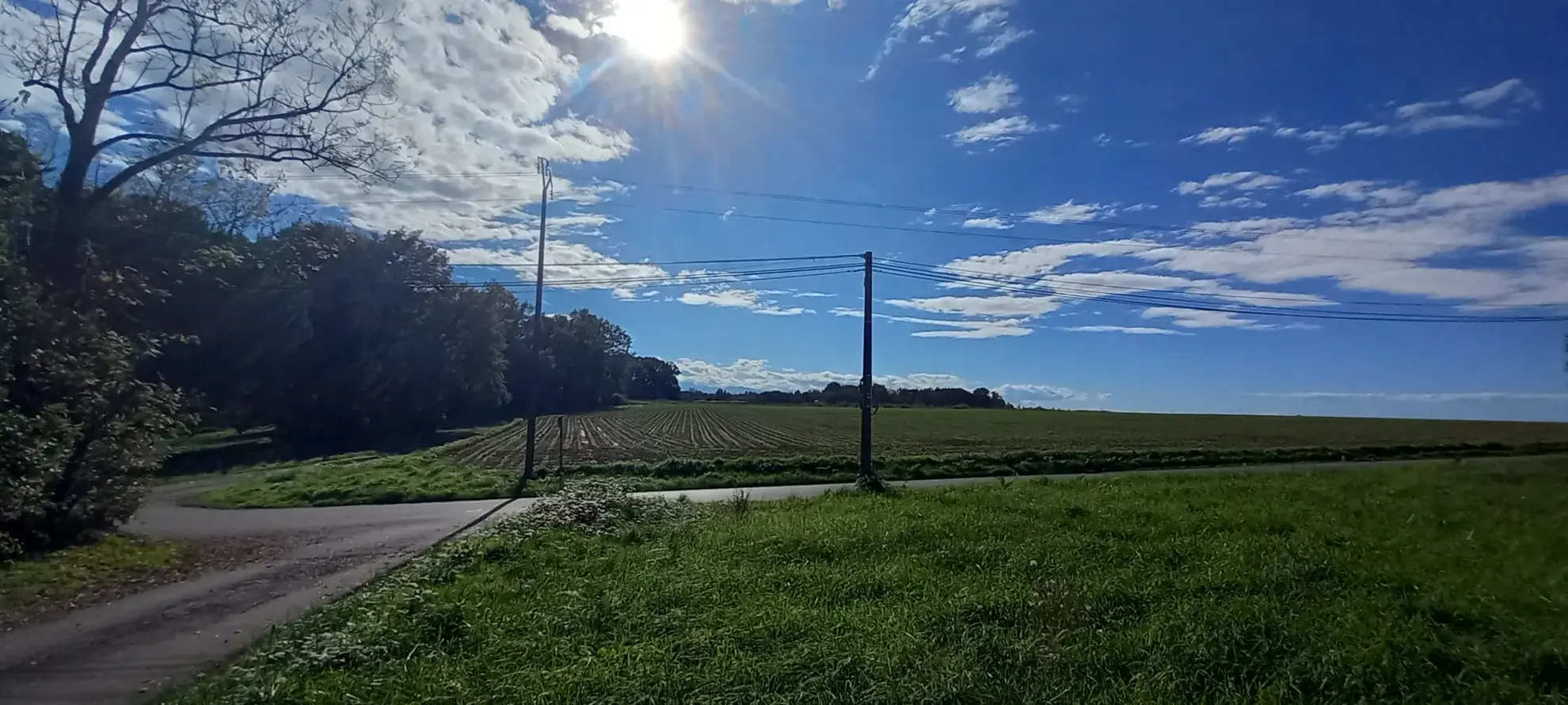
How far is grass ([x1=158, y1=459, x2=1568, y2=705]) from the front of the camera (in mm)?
5336

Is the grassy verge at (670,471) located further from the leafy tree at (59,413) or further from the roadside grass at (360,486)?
the leafy tree at (59,413)

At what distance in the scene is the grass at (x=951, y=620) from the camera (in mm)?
5336

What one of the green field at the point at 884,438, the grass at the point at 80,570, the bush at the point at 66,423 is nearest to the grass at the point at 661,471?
the green field at the point at 884,438

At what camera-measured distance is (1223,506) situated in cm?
1378

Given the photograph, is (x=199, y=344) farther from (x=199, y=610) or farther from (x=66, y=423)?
(x=199, y=610)

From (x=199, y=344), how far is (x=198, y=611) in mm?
8020

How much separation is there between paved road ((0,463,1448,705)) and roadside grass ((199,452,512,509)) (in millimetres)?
3121

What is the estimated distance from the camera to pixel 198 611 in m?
8.73

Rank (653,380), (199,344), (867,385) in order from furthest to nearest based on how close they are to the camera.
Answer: (653,380)
(867,385)
(199,344)

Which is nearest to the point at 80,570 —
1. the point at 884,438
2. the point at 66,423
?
the point at 66,423

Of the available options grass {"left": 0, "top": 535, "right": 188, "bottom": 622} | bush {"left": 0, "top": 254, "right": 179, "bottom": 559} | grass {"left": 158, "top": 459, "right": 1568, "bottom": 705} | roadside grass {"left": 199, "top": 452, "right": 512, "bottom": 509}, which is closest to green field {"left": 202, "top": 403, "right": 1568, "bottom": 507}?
roadside grass {"left": 199, "top": 452, "right": 512, "bottom": 509}

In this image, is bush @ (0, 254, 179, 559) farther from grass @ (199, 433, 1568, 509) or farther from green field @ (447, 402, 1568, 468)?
green field @ (447, 402, 1568, 468)

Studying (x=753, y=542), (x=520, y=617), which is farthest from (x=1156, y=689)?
(x=753, y=542)

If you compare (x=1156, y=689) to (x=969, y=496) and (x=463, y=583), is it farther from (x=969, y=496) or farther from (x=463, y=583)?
(x=969, y=496)
